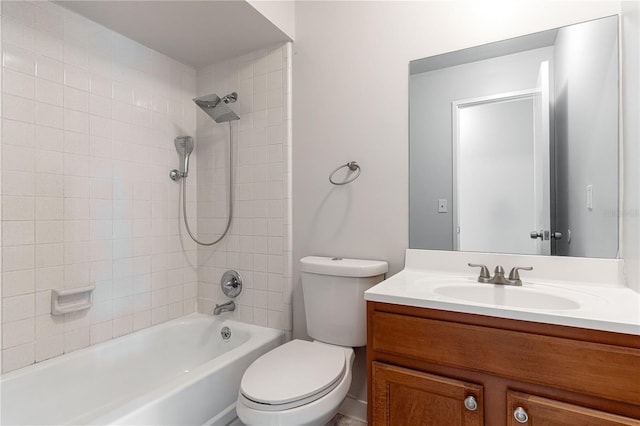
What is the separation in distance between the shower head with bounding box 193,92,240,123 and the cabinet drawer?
4.77ft

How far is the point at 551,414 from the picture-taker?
90 cm

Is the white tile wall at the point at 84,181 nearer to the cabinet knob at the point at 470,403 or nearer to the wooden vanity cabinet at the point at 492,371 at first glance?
the wooden vanity cabinet at the point at 492,371

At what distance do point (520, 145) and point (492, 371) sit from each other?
914 mm

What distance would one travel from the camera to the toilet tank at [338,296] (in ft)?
5.03

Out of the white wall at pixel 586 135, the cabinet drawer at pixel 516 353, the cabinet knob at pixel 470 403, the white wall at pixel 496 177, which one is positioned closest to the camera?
the cabinet drawer at pixel 516 353

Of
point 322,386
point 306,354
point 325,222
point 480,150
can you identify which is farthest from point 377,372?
point 480,150

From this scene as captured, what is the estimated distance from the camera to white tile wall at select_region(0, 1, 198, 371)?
1410 mm

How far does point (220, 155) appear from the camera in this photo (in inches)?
84.3

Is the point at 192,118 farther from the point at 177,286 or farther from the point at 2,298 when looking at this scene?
the point at 2,298

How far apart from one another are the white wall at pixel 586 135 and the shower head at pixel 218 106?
1.61 metres

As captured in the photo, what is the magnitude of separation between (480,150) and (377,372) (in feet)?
3.33

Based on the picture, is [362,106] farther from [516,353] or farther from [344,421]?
[344,421]

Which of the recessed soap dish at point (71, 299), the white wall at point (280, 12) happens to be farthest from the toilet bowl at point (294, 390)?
the white wall at point (280, 12)

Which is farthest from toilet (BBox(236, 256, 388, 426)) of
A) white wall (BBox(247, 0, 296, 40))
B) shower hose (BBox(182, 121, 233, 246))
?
white wall (BBox(247, 0, 296, 40))
